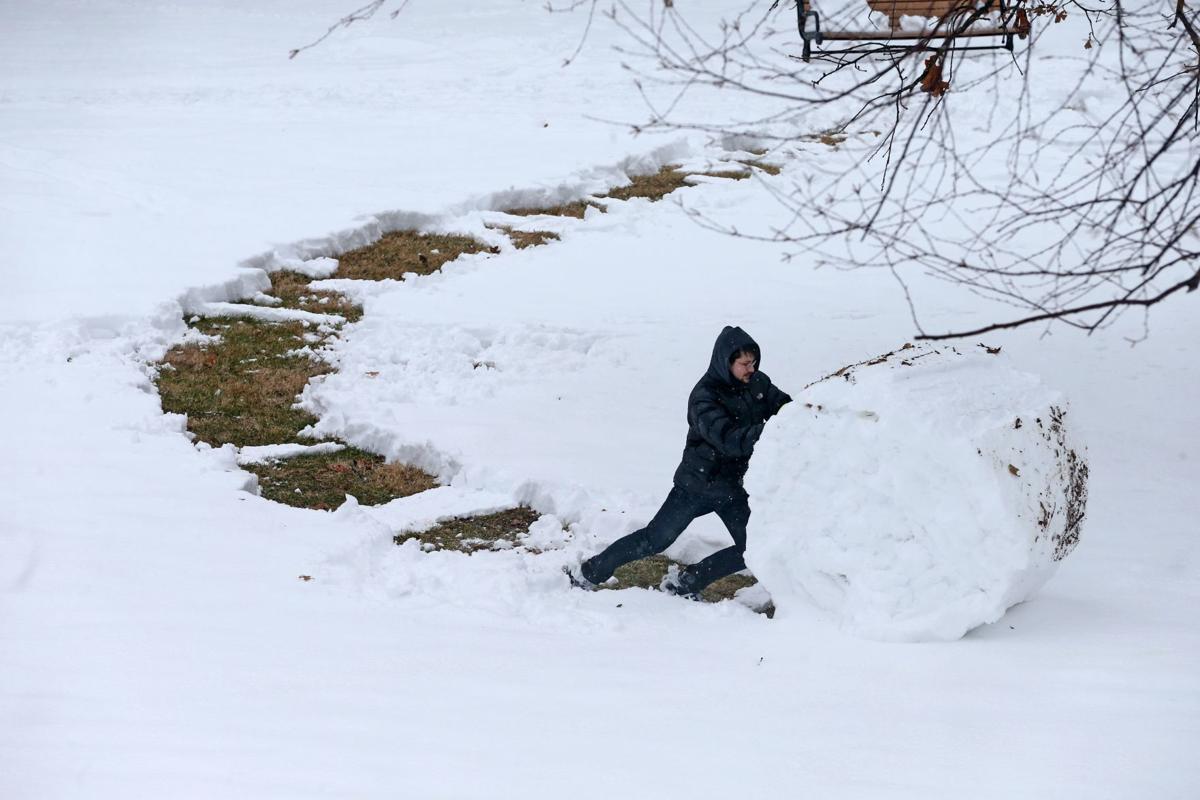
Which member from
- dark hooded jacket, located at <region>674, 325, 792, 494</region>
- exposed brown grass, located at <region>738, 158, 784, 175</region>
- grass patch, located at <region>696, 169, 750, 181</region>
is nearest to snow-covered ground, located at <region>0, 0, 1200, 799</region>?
dark hooded jacket, located at <region>674, 325, 792, 494</region>

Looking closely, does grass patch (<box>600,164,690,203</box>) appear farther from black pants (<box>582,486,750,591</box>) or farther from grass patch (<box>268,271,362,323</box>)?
black pants (<box>582,486,750,591</box>)

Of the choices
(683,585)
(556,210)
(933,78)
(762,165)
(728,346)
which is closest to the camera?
(933,78)

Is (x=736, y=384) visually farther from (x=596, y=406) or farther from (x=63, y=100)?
(x=63, y=100)

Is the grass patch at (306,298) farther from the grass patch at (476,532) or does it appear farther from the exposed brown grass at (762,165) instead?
the exposed brown grass at (762,165)

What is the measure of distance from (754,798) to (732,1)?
1032 inches

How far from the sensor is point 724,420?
478 centimetres

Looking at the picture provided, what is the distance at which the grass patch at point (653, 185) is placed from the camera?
13156 millimetres

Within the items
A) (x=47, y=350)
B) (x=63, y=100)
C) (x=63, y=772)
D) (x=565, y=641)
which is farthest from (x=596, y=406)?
(x=63, y=100)

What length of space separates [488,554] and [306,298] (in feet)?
15.5

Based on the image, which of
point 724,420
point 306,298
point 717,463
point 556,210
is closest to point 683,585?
point 717,463

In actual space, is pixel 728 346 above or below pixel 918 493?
above

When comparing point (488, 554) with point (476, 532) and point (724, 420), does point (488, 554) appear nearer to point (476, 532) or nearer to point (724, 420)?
point (476, 532)

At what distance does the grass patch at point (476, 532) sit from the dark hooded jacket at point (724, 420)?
3.92 feet

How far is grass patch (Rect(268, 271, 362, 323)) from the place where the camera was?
923cm
